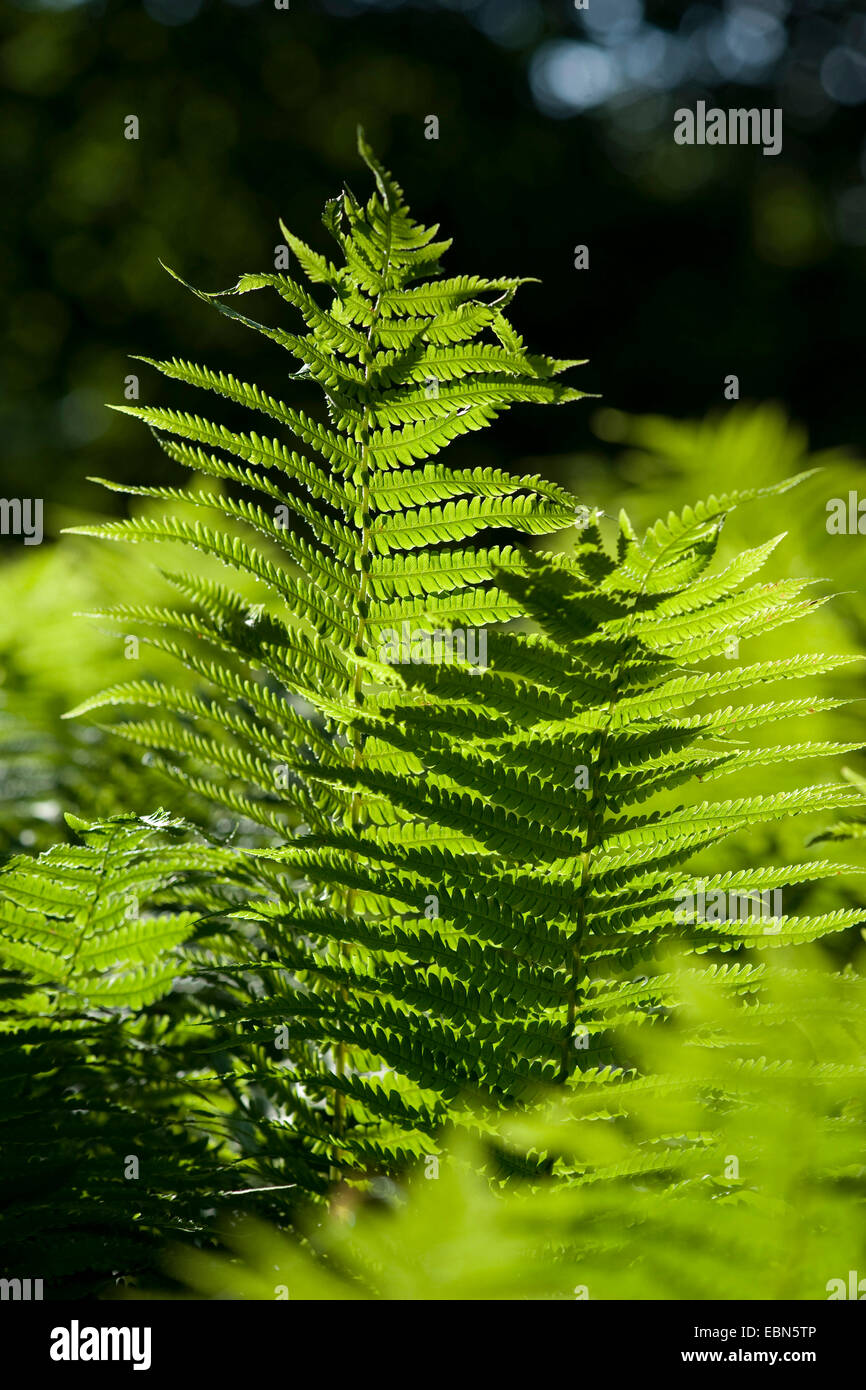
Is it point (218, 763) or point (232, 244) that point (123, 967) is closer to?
point (218, 763)

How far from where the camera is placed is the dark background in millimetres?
9477

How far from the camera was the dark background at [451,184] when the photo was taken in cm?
948

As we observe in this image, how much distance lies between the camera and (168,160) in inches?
421
